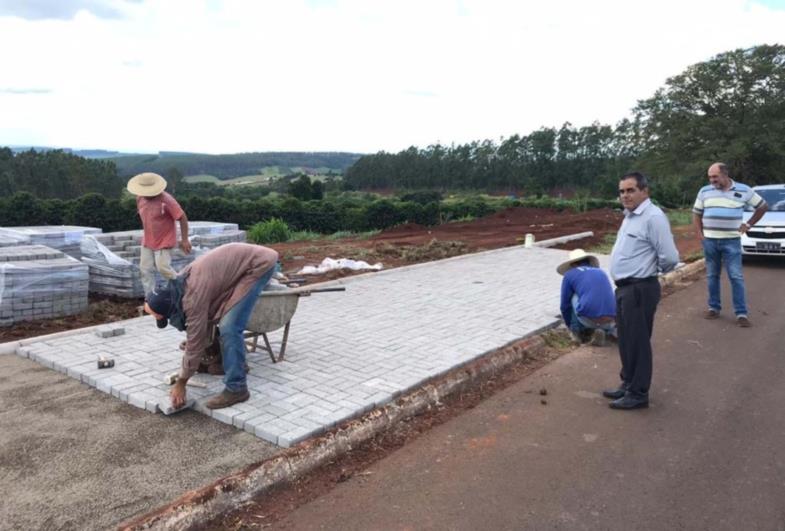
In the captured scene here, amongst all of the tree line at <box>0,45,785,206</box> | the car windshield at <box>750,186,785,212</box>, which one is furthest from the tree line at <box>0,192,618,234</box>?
the car windshield at <box>750,186,785,212</box>

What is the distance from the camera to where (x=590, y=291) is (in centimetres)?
637

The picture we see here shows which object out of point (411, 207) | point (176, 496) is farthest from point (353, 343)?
point (411, 207)

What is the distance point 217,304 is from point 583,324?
164 inches

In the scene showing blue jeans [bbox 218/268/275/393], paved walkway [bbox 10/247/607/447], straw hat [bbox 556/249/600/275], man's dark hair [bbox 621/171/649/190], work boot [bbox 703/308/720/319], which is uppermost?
man's dark hair [bbox 621/171/649/190]

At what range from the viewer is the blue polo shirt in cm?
638

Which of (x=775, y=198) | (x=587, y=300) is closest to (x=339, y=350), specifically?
(x=587, y=300)

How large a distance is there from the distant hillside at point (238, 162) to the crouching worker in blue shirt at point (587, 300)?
69.8 metres

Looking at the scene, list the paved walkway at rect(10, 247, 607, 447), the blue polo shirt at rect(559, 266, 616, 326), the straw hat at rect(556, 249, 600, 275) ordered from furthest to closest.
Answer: the straw hat at rect(556, 249, 600, 275) < the blue polo shirt at rect(559, 266, 616, 326) < the paved walkway at rect(10, 247, 607, 447)

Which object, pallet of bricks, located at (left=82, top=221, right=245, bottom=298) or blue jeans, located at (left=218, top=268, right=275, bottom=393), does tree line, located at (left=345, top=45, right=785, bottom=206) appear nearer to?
pallet of bricks, located at (left=82, top=221, right=245, bottom=298)

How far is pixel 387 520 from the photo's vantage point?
10.5ft

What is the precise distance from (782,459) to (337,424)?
3016 mm

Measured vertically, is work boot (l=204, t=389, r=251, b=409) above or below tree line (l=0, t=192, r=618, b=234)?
below

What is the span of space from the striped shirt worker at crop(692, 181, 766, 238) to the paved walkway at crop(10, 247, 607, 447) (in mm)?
2235

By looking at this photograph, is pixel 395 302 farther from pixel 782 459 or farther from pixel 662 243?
pixel 782 459
